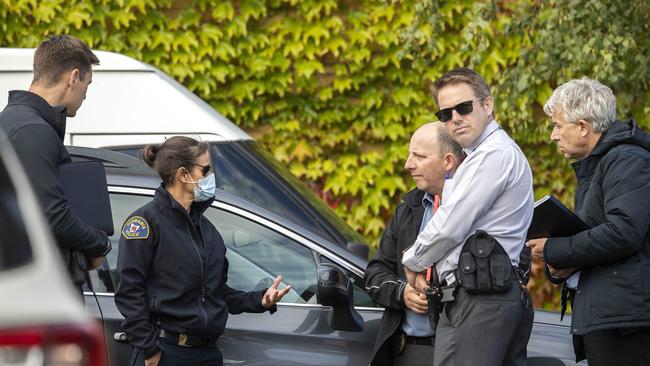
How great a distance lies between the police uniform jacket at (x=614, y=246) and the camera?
4.62 meters

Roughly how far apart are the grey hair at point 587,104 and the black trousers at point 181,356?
1755 millimetres

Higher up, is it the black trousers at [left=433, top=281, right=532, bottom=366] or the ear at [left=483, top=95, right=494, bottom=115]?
the ear at [left=483, top=95, right=494, bottom=115]

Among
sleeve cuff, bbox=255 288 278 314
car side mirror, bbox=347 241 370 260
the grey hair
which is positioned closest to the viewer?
sleeve cuff, bbox=255 288 278 314

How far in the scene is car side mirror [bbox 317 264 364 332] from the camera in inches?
181

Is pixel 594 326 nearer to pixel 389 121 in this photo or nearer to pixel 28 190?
pixel 28 190

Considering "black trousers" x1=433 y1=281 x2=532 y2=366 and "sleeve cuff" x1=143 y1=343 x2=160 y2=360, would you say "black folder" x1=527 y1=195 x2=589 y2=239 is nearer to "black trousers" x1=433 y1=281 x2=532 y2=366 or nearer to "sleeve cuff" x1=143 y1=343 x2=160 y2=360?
"black trousers" x1=433 y1=281 x2=532 y2=366

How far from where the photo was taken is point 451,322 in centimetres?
434

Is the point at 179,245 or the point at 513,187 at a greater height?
the point at 513,187

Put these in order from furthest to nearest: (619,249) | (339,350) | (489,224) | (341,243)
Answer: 1. (341,243)
2. (339,350)
3. (619,249)
4. (489,224)

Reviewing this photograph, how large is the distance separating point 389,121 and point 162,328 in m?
5.83

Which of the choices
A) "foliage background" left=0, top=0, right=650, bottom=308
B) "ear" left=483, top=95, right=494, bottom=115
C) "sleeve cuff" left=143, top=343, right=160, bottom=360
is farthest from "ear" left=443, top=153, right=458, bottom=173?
"foliage background" left=0, top=0, right=650, bottom=308

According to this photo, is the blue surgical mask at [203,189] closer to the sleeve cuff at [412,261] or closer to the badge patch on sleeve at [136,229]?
the badge patch on sleeve at [136,229]

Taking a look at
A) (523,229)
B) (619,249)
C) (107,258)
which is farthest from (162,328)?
(619,249)

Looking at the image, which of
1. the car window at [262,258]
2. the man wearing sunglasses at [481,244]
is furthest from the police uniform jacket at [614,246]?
the car window at [262,258]
